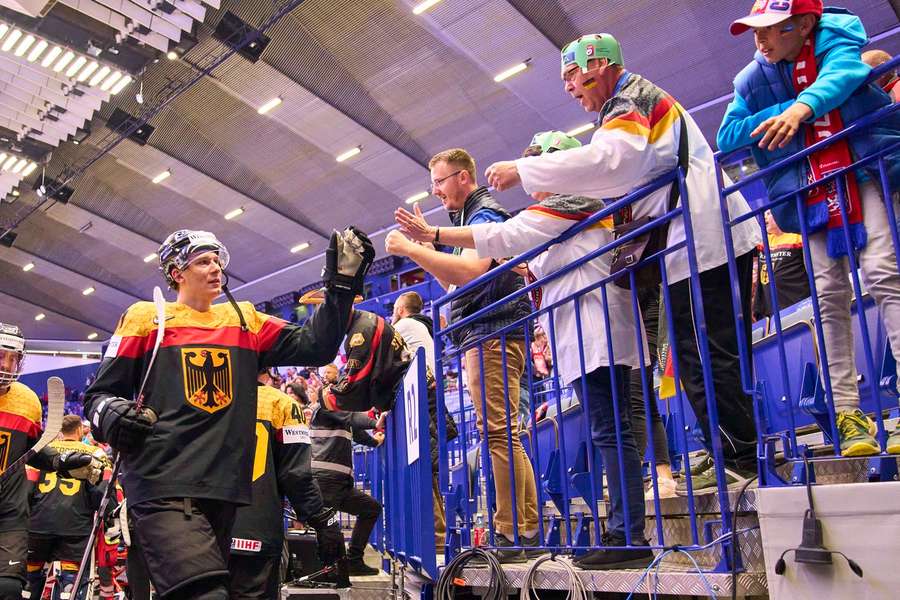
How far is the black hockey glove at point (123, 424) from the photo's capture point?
9.46 ft

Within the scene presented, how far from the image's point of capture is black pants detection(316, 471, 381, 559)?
5285 millimetres

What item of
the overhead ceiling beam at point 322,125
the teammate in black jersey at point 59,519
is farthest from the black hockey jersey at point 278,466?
Answer: the overhead ceiling beam at point 322,125

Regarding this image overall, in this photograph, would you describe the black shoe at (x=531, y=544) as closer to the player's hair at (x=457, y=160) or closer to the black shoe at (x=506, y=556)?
the black shoe at (x=506, y=556)

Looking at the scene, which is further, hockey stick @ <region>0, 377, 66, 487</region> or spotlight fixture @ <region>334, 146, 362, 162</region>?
spotlight fixture @ <region>334, 146, 362, 162</region>

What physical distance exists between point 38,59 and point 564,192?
1379cm

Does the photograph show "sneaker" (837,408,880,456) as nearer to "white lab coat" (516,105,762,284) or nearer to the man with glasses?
"white lab coat" (516,105,762,284)

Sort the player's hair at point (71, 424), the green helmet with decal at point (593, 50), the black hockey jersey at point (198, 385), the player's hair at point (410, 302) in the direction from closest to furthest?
the black hockey jersey at point (198, 385) → the green helmet with decal at point (593, 50) → the player's hair at point (410, 302) → the player's hair at point (71, 424)

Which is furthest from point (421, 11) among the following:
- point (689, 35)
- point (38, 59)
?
point (38, 59)

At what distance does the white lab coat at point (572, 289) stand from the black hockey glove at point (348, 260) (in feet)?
1.58

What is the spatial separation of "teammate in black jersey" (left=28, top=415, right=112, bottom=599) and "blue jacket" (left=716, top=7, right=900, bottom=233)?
254 inches

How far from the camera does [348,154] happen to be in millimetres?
17703

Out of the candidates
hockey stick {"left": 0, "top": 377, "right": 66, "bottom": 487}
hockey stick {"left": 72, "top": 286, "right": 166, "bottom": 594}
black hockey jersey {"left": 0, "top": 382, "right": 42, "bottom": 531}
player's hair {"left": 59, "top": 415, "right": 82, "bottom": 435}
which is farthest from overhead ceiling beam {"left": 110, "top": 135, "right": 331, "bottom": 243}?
hockey stick {"left": 72, "top": 286, "right": 166, "bottom": 594}

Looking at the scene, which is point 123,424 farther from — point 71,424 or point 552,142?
point 71,424

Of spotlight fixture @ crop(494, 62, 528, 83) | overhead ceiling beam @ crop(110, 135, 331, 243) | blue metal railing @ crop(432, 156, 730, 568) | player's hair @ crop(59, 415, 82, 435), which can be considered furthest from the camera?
overhead ceiling beam @ crop(110, 135, 331, 243)
